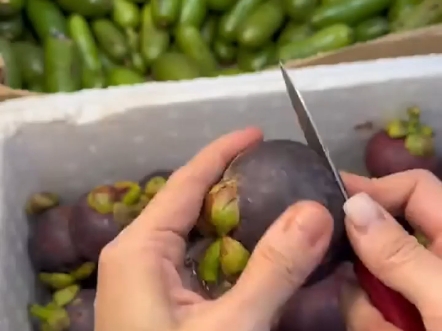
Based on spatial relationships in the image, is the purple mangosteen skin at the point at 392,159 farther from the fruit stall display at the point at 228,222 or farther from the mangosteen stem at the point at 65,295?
the mangosteen stem at the point at 65,295

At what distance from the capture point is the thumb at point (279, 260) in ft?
1.53

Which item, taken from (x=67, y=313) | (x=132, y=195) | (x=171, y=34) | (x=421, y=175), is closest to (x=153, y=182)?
(x=132, y=195)

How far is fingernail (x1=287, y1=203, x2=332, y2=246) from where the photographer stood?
0.47 metres

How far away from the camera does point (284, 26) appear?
1.07 m

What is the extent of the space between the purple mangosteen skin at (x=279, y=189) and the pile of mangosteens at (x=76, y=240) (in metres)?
0.21

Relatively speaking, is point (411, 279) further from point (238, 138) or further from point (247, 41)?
point (247, 41)

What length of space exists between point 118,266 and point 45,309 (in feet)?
0.71

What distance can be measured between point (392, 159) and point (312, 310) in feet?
0.63

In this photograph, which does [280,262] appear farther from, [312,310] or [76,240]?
[76,240]

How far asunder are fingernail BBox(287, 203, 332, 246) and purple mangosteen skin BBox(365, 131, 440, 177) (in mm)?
274

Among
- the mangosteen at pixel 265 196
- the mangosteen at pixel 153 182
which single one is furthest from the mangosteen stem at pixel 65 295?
the mangosteen at pixel 265 196

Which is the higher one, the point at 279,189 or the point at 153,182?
the point at 279,189

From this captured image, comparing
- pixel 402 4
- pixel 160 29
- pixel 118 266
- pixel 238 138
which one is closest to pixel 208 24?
pixel 160 29

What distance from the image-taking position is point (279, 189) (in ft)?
1.66
